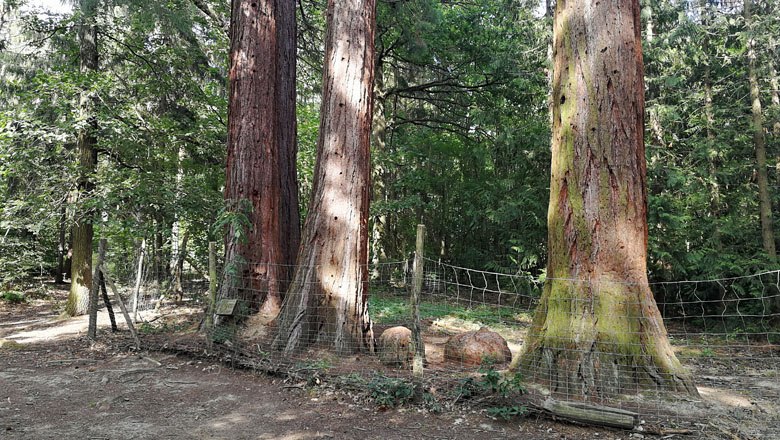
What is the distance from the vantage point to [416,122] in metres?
16.3

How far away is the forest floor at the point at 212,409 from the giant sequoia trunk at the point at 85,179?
4.21 meters

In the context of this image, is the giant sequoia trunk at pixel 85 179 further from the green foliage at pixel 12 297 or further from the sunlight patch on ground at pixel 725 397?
the sunlight patch on ground at pixel 725 397

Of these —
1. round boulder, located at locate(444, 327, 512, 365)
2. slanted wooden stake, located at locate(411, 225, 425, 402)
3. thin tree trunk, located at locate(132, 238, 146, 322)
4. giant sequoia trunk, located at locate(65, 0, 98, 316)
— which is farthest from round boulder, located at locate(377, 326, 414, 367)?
giant sequoia trunk, located at locate(65, 0, 98, 316)

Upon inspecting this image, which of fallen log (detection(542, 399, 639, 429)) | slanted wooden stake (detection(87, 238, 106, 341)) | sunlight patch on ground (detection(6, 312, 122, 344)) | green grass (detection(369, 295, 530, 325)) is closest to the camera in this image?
fallen log (detection(542, 399, 639, 429))

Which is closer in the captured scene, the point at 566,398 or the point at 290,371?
the point at 566,398

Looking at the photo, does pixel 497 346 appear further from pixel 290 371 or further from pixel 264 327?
pixel 264 327

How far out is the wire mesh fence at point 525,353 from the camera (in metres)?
4.25

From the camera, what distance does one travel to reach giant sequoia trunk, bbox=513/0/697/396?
4.40 m

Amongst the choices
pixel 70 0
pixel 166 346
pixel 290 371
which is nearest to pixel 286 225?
pixel 166 346

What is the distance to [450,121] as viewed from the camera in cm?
1602

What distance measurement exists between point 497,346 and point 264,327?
317 centimetres

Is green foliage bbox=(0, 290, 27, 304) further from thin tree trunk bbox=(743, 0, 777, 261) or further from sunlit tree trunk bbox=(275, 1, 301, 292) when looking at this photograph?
thin tree trunk bbox=(743, 0, 777, 261)

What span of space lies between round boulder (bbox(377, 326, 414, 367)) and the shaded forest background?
5434mm

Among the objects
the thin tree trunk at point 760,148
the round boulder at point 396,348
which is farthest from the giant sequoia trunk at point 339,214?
the thin tree trunk at point 760,148
